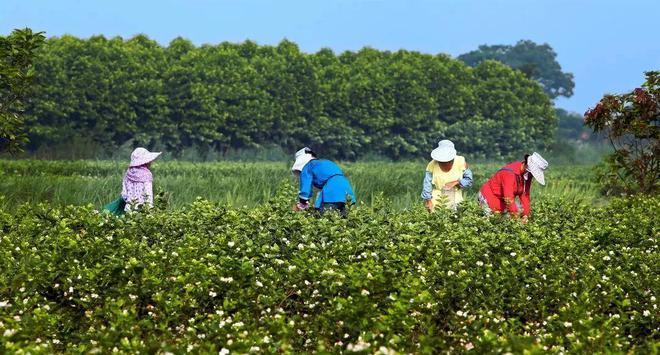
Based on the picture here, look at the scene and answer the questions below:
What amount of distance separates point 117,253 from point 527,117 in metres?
40.4

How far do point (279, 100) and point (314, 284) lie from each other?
1314 inches

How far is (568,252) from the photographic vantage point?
873 cm

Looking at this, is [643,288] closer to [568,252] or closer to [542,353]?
[568,252]

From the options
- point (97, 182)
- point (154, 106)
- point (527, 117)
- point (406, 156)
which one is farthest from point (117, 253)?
point (527, 117)

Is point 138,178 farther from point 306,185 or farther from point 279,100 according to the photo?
point 279,100

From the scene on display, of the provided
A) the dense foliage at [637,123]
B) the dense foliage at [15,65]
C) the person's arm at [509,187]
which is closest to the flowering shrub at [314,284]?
the person's arm at [509,187]

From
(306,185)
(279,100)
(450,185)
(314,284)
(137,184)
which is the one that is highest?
(279,100)

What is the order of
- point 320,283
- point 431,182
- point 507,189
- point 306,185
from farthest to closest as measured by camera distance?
point 431,182 → point 507,189 → point 306,185 → point 320,283

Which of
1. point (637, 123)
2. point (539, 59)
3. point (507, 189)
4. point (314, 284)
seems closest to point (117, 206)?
point (507, 189)

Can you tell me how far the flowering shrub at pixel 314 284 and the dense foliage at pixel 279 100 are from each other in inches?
1074

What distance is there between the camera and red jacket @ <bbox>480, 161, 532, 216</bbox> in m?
11.0

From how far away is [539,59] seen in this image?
272 feet

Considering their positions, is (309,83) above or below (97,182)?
above

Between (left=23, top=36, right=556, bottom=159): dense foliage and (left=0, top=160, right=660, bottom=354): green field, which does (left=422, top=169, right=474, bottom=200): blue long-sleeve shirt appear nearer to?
(left=0, top=160, right=660, bottom=354): green field
